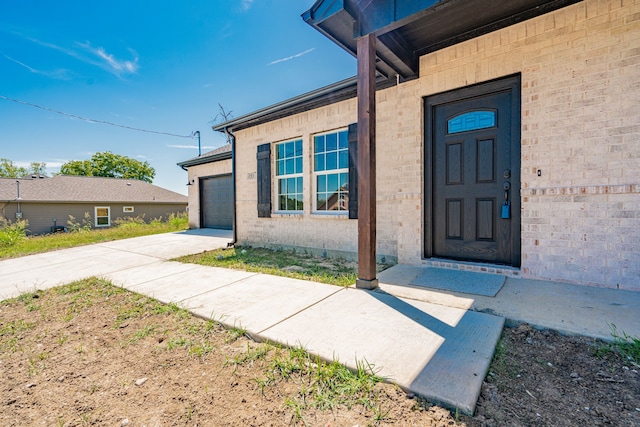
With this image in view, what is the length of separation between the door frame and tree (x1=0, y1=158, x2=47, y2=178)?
45.3m

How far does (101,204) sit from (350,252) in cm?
2114

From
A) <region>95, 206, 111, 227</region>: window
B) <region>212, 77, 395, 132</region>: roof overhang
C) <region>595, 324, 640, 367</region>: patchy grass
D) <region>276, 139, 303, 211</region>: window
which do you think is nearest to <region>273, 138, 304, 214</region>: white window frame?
<region>276, 139, 303, 211</region>: window

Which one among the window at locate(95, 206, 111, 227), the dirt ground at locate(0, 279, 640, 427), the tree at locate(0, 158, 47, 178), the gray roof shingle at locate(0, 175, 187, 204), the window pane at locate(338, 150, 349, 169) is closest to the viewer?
the dirt ground at locate(0, 279, 640, 427)

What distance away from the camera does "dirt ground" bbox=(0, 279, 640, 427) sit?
4.32 ft

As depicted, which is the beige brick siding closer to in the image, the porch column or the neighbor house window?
the neighbor house window

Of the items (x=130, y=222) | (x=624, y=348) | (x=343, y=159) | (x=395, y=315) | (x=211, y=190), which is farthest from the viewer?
(x=130, y=222)

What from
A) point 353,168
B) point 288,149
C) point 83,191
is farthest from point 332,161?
point 83,191

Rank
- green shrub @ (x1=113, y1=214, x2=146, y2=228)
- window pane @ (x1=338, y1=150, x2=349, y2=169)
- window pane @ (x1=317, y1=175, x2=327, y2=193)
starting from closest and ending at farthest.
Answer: window pane @ (x1=338, y1=150, x2=349, y2=169) < window pane @ (x1=317, y1=175, x2=327, y2=193) < green shrub @ (x1=113, y1=214, x2=146, y2=228)

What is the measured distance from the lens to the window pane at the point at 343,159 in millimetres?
5102

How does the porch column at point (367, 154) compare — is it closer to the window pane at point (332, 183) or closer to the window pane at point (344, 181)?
the window pane at point (344, 181)

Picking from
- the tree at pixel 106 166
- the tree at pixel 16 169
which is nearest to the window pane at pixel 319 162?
the tree at pixel 106 166

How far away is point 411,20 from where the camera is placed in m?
2.69

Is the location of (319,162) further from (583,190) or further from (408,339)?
(408,339)

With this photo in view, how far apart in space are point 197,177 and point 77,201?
43.8 feet
